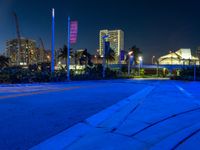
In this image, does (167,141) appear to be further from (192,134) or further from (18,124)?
(18,124)

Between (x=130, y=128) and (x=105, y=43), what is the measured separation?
47.2 m

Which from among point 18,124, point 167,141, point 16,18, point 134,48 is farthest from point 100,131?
point 134,48

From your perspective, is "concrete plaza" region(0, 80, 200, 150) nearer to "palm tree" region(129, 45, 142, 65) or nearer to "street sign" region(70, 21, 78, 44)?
"street sign" region(70, 21, 78, 44)

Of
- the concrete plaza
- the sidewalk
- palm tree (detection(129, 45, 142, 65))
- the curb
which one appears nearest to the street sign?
the concrete plaza


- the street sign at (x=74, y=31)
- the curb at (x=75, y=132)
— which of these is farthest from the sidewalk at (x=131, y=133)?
the street sign at (x=74, y=31)

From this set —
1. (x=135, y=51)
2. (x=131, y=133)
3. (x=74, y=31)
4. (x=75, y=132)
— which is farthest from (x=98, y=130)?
(x=135, y=51)

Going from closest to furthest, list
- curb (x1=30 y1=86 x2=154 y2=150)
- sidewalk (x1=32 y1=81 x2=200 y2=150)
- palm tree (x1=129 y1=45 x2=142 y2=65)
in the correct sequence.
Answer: curb (x1=30 y1=86 x2=154 y2=150) → sidewalk (x1=32 y1=81 x2=200 y2=150) → palm tree (x1=129 y1=45 x2=142 y2=65)

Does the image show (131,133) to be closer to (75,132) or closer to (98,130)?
(98,130)

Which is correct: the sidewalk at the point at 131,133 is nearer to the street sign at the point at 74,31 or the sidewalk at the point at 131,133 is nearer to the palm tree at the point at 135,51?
the street sign at the point at 74,31

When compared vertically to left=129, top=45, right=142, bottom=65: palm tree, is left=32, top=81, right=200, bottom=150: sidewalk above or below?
below

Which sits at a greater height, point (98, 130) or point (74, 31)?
point (74, 31)

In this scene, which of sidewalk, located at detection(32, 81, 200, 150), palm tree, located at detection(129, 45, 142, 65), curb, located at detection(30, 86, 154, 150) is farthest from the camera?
palm tree, located at detection(129, 45, 142, 65)

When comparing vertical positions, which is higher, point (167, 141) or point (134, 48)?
point (134, 48)

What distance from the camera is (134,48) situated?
466 ft
